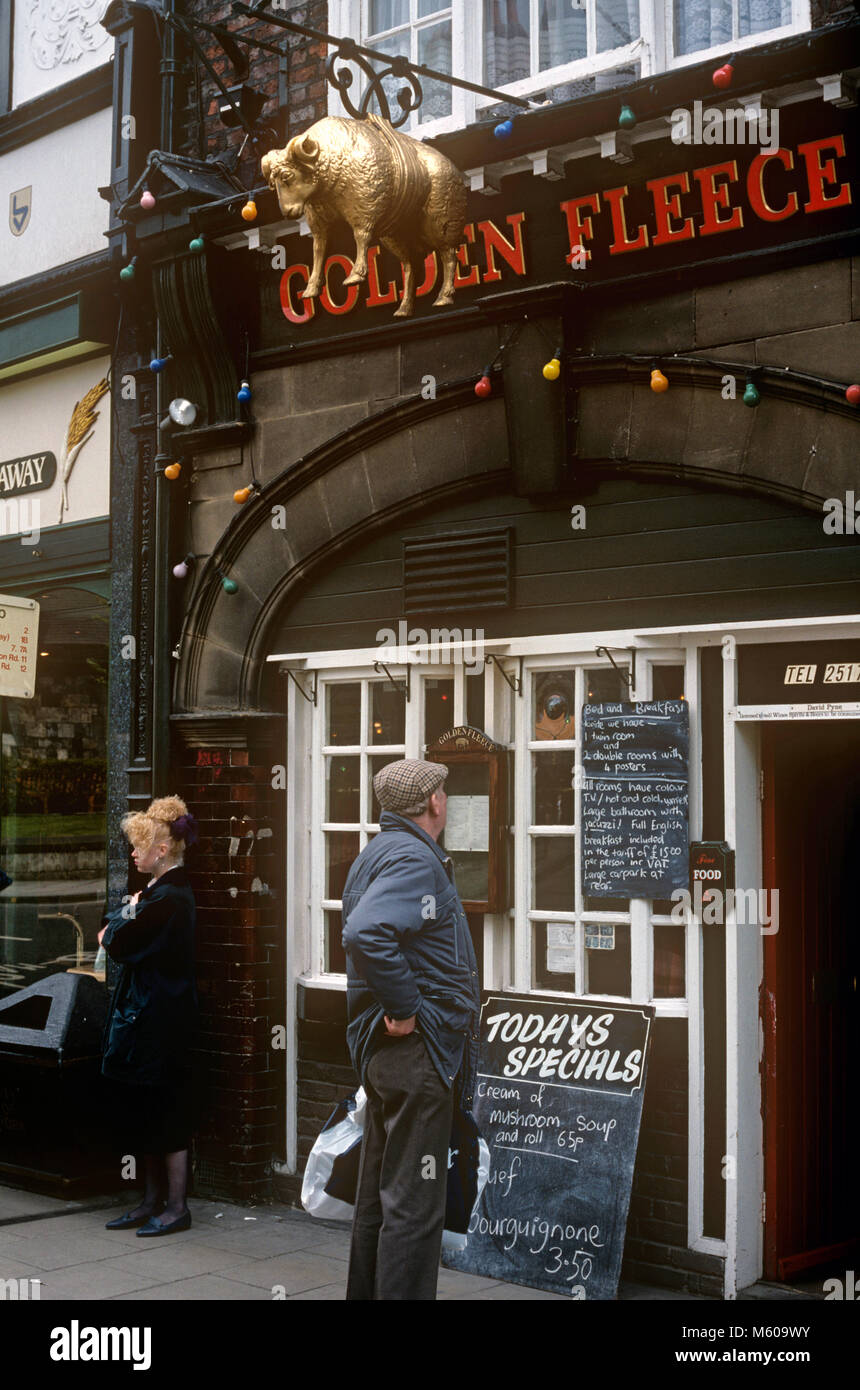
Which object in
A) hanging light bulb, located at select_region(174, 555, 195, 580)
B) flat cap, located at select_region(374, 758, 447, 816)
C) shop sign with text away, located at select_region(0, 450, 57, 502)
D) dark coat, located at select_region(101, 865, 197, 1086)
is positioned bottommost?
dark coat, located at select_region(101, 865, 197, 1086)

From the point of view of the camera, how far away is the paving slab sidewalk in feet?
19.9

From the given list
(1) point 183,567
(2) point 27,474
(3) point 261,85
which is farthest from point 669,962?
(2) point 27,474

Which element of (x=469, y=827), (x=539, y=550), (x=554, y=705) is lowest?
(x=469, y=827)

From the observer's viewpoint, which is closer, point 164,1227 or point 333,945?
point 164,1227

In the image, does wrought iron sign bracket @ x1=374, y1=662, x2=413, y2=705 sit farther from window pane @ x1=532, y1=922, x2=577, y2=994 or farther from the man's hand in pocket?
the man's hand in pocket

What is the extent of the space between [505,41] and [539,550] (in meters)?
2.52

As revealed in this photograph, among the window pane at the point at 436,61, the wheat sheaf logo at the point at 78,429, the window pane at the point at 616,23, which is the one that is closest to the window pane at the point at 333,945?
the wheat sheaf logo at the point at 78,429

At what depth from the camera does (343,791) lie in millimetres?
7602


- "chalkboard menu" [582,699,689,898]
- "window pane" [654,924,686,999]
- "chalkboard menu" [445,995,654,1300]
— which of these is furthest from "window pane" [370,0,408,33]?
"chalkboard menu" [445,995,654,1300]

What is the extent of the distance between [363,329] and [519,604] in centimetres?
164

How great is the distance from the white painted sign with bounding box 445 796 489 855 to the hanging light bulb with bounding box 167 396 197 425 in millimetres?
2596

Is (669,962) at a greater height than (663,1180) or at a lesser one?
greater

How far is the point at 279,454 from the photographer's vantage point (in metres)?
7.75

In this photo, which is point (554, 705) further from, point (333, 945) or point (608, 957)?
point (333, 945)
